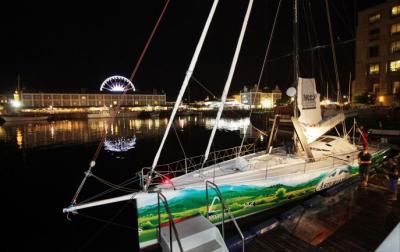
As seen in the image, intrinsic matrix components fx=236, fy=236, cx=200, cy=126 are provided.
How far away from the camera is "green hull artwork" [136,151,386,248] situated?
26.9ft

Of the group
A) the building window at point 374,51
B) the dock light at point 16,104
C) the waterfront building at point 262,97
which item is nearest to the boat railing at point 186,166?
the building window at point 374,51

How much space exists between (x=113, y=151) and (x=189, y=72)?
26171mm

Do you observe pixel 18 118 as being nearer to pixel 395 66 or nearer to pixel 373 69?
pixel 373 69

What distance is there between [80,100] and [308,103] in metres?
128

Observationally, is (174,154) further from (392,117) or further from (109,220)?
(392,117)

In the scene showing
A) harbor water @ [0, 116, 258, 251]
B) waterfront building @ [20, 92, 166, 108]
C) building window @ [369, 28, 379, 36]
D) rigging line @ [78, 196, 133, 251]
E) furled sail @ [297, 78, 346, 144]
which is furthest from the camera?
waterfront building @ [20, 92, 166, 108]

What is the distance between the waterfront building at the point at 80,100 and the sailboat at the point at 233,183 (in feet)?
Result: 321

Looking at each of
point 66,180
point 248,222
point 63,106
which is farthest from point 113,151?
point 63,106

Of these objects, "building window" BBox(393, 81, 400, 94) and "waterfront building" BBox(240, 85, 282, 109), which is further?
"waterfront building" BBox(240, 85, 282, 109)

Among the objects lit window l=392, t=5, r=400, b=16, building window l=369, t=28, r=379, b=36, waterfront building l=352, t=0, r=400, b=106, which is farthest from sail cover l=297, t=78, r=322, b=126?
building window l=369, t=28, r=379, b=36

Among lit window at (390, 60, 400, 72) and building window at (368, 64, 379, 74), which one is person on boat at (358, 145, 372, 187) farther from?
building window at (368, 64, 379, 74)

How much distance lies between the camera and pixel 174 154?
96.3ft

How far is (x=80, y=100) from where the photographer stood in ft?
396

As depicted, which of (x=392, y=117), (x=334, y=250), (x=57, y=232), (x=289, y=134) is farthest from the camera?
(x=289, y=134)
